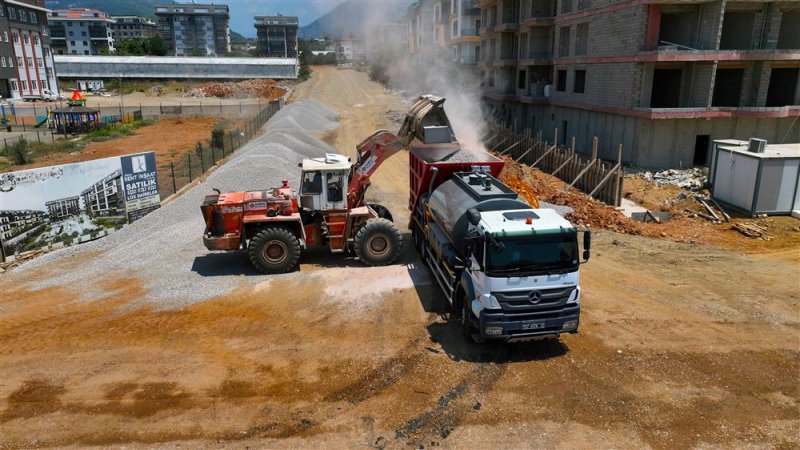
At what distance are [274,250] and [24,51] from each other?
257 feet

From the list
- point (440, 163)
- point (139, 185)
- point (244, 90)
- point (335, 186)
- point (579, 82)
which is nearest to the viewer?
point (440, 163)

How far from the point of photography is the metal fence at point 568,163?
23992mm

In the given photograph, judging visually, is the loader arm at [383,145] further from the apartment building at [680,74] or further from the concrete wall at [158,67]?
the concrete wall at [158,67]

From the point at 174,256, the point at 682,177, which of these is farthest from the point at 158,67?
the point at 682,177

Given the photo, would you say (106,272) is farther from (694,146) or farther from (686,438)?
(694,146)

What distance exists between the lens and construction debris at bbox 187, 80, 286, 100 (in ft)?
263

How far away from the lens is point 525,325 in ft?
34.4

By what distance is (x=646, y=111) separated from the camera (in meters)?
28.0

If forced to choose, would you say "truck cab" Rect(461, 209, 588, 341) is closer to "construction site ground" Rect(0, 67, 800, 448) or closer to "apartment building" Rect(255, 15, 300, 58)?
"construction site ground" Rect(0, 67, 800, 448)

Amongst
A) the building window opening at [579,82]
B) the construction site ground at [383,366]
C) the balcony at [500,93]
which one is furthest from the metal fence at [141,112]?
the construction site ground at [383,366]

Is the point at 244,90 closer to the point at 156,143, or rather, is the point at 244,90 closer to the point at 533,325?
the point at 156,143

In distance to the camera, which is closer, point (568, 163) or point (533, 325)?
point (533, 325)

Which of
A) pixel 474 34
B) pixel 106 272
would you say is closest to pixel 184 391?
pixel 106 272

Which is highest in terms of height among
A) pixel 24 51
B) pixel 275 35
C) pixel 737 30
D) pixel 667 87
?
pixel 275 35
